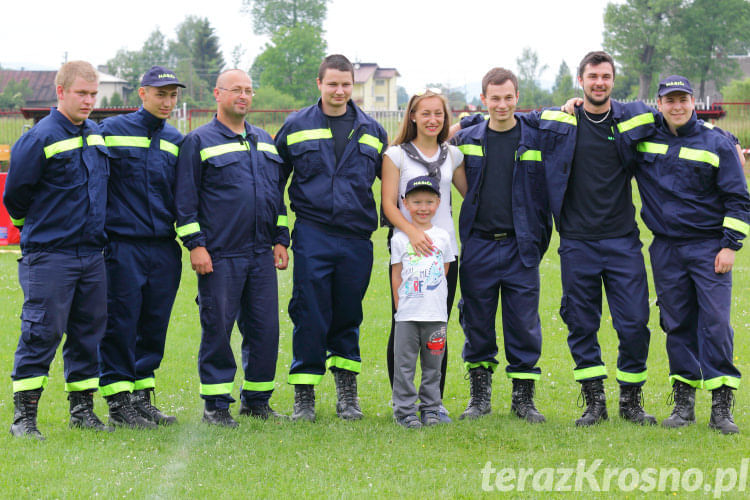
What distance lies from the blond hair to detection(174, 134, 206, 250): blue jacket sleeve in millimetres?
800

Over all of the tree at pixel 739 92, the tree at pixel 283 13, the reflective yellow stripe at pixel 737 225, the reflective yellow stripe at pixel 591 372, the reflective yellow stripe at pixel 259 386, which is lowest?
the reflective yellow stripe at pixel 259 386

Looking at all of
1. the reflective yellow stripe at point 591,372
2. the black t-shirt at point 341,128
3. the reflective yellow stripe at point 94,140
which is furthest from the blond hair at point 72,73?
the reflective yellow stripe at point 591,372

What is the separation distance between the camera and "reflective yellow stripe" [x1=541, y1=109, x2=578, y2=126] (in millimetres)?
5977

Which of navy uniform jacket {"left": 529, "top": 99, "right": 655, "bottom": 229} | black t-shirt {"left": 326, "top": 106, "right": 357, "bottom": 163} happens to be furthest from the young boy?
navy uniform jacket {"left": 529, "top": 99, "right": 655, "bottom": 229}

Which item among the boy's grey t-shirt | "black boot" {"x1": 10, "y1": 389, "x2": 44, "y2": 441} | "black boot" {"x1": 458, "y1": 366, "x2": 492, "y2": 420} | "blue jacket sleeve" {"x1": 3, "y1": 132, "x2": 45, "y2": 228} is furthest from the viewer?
"black boot" {"x1": 458, "y1": 366, "x2": 492, "y2": 420}

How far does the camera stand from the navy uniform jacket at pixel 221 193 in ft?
18.9

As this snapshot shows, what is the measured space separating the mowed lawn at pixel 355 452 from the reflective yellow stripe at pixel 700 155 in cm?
193

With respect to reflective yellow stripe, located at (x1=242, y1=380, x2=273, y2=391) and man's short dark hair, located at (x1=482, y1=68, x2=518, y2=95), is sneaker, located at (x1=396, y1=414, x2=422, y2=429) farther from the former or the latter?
man's short dark hair, located at (x1=482, y1=68, x2=518, y2=95)

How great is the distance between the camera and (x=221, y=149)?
588cm

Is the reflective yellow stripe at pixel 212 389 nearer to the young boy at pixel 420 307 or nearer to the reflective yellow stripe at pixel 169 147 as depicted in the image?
the young boy at pixel 420 307

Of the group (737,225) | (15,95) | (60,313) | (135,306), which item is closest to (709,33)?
(15,95)

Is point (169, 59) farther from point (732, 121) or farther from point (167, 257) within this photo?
point (167, 257)

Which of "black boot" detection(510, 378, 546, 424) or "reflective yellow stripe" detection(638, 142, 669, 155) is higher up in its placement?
"reflective yellow stripe" detection(638, 142, 669, 155)

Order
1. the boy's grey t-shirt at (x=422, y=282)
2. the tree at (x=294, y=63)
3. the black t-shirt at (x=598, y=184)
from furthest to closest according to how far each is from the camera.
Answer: the tree at (x=294, y=63) < the black t-shirt at (x=598, y=184) < the boy's grey t-shirt at (x=422, y=282)
